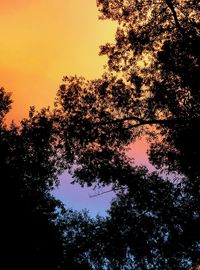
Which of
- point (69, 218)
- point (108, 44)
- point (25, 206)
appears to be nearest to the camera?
point (25, 206)

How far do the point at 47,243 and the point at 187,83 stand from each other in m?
13.5

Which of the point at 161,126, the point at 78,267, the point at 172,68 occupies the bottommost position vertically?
the point at 78,267

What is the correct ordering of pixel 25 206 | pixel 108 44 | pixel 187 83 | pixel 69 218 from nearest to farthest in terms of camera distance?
pixel 187 83
pixel 25 206
pixel 108 44
pixel 69 218

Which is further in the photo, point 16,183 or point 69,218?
point 69,218

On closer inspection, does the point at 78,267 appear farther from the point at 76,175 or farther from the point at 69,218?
the point at 76,175

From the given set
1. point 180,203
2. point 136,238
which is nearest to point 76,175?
point 136,238

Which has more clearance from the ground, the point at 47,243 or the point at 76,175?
the point at 76,175

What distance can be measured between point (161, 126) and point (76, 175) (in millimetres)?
6889

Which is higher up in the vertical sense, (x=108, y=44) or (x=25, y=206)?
(x=108, y=44)

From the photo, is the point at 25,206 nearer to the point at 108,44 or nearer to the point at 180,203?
the point at 180,203

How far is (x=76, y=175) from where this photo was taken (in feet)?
78.0

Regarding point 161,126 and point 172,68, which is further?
point 161,126

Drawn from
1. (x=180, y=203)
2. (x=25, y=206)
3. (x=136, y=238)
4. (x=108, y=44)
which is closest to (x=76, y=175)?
(x=25, y=206)

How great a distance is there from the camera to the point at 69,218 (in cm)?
2656
